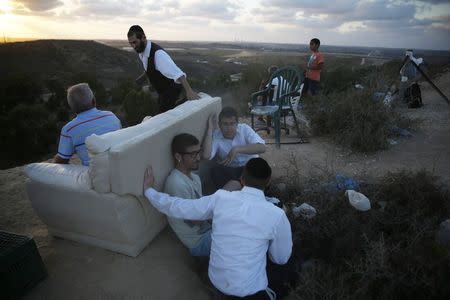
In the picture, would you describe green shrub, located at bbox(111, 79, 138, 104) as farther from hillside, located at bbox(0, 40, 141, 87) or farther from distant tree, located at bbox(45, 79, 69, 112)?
hillside, located at bbox(0, 40, 141, 87)

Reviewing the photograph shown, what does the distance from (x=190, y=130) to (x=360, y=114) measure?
3495mm

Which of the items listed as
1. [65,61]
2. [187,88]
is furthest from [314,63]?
[65,61]

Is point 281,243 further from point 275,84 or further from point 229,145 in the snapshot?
point 275,84

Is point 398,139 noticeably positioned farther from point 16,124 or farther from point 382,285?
point 16,124

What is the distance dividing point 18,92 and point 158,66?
18.1 metres

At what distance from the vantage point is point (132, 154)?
230cm

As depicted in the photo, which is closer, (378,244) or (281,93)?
(378,244)

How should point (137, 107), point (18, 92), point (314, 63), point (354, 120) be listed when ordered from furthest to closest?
point (18, 92)
point (137, 107)
point (314, 63)
point (354, 120)

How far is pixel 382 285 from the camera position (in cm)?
219

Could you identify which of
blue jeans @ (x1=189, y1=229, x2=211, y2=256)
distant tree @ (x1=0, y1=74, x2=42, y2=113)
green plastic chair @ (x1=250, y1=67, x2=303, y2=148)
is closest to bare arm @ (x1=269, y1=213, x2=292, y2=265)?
blue jeans @ (x1=189, y1=229, x2=211, y2=256)

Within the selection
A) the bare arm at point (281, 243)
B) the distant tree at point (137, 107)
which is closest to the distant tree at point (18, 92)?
the distant tree at point (137, 107)

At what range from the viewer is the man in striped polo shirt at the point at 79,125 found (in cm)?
274

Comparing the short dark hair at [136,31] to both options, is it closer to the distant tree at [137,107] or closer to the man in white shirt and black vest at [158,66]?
the man in white shirt and black vest at [158,66]

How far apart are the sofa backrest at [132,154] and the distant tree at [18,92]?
57.5ft
